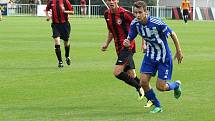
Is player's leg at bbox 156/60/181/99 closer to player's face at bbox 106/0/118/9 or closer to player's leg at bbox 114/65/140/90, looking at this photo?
player's leg at bbox 114/65/140/90

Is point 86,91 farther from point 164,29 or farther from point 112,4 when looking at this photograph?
point 164,29

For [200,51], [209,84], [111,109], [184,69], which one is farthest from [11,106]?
[200,51]

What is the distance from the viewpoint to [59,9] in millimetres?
18719

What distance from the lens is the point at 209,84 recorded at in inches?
554

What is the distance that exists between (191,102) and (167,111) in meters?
1.09

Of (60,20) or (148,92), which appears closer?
(148,92)

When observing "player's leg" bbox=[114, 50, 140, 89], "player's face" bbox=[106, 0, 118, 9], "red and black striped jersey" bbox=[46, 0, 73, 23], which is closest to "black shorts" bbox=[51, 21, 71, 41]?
"red and black striped jersey" bbox=[46, 0, 73, 23]

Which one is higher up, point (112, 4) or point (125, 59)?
point (112, 4)

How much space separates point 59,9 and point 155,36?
8.73m

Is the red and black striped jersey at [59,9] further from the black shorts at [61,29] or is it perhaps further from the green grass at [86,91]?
the green grass at [86,91]

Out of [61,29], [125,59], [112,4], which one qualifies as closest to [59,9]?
[61,29]

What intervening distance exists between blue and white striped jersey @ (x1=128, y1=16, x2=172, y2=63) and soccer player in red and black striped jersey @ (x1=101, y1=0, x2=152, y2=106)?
4.16 feet

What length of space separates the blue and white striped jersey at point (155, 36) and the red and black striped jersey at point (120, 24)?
1481 millimetres

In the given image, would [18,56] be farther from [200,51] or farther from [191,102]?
[191,102]
